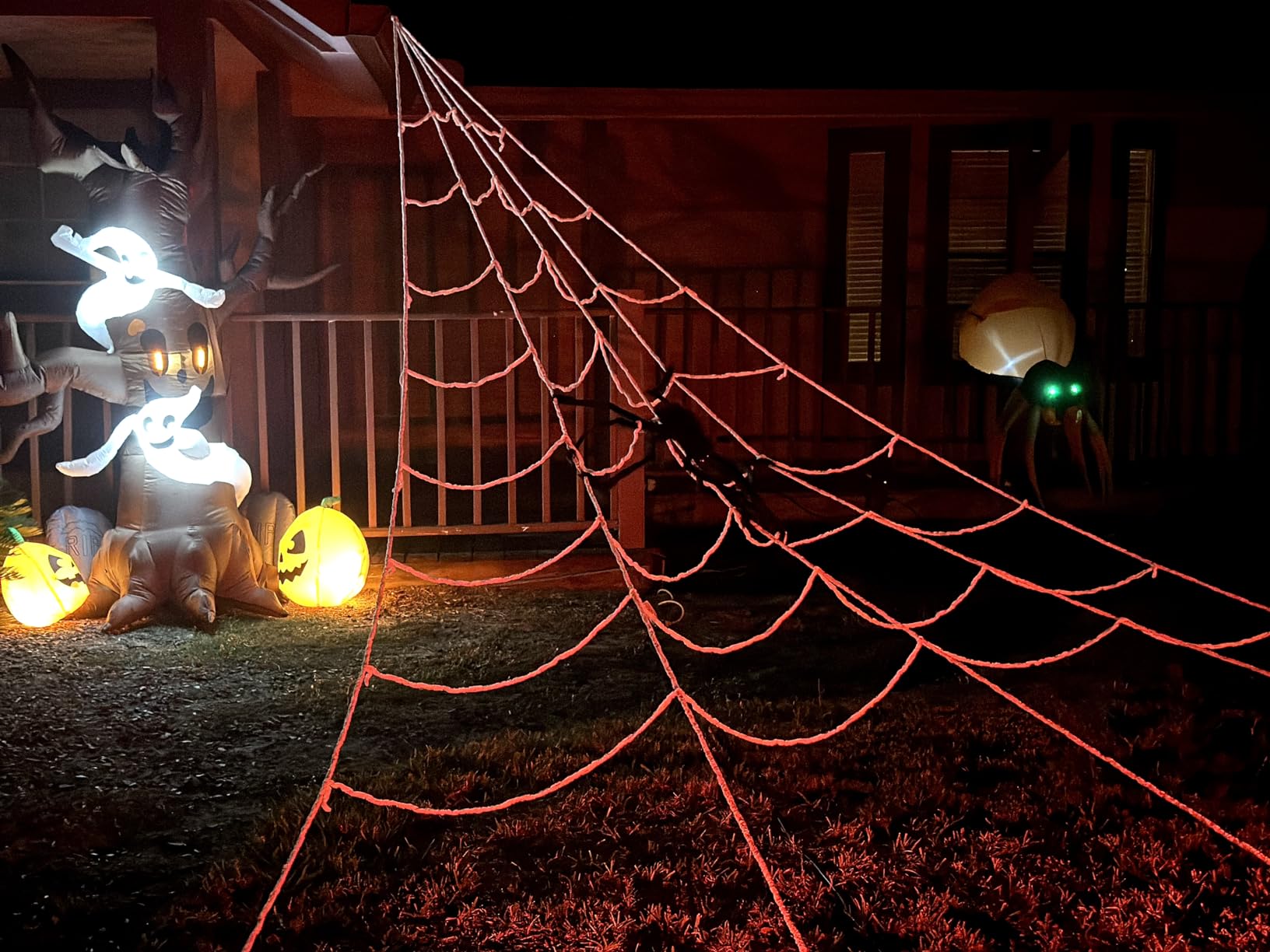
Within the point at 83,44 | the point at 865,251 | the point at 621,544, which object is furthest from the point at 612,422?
the point at 865,251

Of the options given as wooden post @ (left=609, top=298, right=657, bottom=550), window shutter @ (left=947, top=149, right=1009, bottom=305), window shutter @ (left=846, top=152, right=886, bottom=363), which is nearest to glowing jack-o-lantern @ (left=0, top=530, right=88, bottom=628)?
wooden post @ (left=609, top=298, right=657, bottom=550)

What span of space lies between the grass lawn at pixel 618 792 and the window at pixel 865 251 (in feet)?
12.0

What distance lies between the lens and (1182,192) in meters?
10.4

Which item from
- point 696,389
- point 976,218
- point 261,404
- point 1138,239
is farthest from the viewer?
point 1138,239

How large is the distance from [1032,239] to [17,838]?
26.7ft

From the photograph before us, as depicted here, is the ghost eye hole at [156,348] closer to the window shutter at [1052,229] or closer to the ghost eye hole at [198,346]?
the ghost eye hole at [198,346]

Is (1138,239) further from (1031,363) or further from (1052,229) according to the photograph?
(1031,363)

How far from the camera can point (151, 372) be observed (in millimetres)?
6062

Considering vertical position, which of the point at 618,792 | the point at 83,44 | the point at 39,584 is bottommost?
the point at 618,792

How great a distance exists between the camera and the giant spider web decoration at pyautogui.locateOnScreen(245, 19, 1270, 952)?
4055 millimetres

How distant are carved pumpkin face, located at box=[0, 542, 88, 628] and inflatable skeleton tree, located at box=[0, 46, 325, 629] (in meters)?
0.15

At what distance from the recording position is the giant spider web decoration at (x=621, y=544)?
405cm

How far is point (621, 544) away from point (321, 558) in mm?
1713

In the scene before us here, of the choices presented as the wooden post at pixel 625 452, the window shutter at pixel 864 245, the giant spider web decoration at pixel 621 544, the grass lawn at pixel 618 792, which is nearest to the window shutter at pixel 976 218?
the window shutter at pixel 864 245
